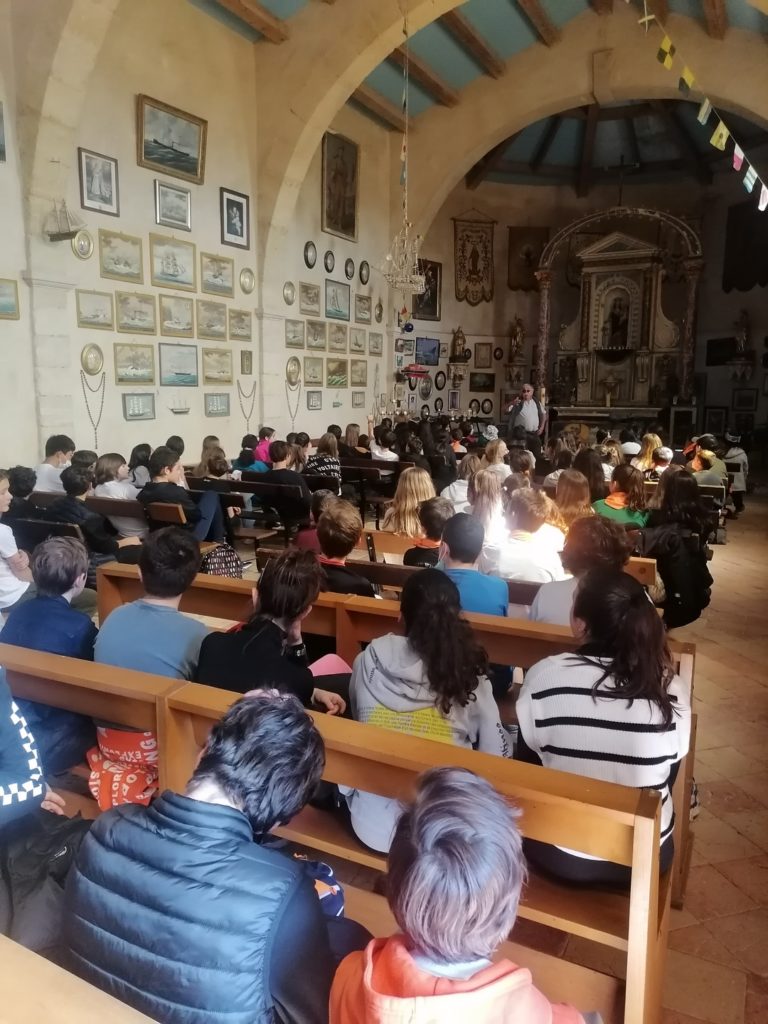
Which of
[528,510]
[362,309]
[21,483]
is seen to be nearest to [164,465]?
[21,483]

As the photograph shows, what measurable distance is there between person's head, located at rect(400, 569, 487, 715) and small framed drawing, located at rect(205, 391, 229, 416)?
851 centimetres

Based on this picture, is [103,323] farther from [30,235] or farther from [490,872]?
[490,872]

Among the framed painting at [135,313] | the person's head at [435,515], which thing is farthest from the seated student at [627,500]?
the framed painting at [135,313]

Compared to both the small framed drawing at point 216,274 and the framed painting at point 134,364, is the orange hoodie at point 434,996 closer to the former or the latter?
the framed painting at point 134,364

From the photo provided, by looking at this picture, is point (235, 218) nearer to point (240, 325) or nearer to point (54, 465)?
point (240, 325)

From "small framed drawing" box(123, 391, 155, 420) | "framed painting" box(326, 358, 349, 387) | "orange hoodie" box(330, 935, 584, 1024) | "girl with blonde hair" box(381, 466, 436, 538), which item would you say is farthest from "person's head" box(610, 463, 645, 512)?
"framed painting" box(326, 358, 349, 387)

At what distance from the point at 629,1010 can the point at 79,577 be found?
2.04 meters

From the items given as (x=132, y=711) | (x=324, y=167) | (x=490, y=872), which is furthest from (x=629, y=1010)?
(x=324, y=167)

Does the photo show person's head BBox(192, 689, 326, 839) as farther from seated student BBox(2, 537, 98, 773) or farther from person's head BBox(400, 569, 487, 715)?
seated student BBox(2, 537, 98, 773)

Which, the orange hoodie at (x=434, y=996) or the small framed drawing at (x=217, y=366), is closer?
the orange hoodie at (x=434, y=996)

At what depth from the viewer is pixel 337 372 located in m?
12.9

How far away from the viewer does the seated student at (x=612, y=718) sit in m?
1.83

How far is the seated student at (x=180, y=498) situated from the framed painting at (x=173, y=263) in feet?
14.0

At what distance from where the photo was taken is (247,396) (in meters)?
10.9
